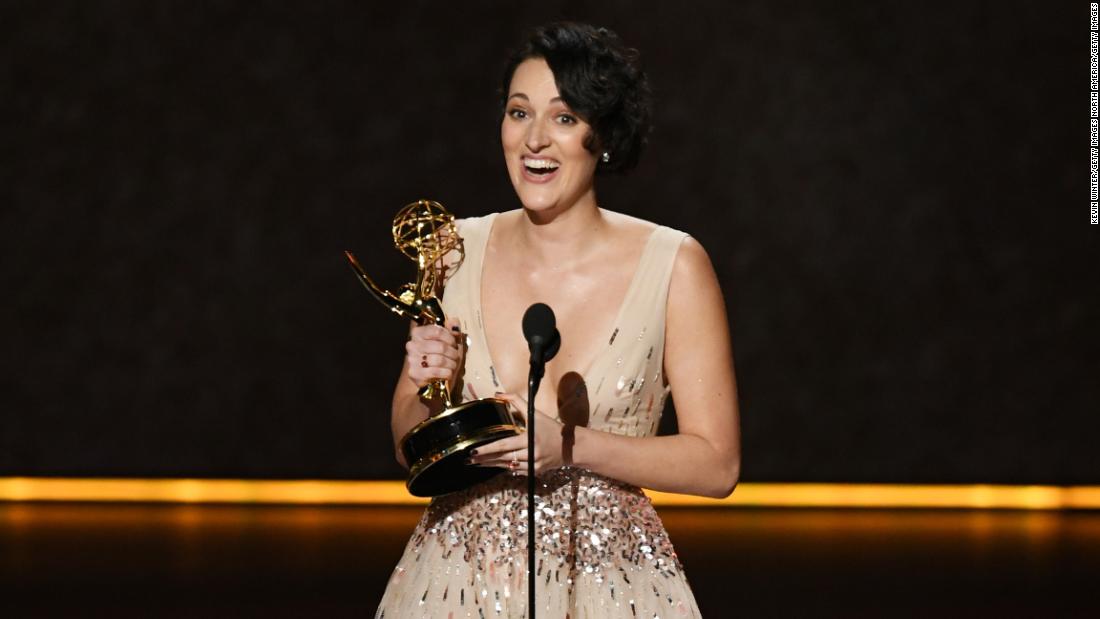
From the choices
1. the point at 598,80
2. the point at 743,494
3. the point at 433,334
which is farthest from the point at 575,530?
the point at 743,494

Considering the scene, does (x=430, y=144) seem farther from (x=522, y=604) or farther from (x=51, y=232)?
(x=522, y=604)

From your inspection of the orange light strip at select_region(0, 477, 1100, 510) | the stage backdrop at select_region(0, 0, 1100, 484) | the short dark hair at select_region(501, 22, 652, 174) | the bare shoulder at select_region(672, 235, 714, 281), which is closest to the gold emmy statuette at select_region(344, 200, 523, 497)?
the short dark hair at select_region(501, 22, 652, 174)

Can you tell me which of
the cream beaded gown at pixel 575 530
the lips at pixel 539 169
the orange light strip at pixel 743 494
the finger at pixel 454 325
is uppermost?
the lips at pixel 539 169

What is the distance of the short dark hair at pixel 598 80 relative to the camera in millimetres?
1849

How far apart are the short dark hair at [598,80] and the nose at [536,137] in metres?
0.05

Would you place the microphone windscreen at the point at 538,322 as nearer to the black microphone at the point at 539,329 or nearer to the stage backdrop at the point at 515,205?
the black microphone at the point at 539,329

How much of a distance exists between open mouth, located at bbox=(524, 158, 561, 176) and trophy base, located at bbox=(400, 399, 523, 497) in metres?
0.36

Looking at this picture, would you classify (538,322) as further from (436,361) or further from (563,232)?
(563,232)

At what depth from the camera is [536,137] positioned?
72.1 inches

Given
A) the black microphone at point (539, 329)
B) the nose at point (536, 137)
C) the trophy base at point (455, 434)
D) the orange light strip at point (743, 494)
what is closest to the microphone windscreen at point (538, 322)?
the black microphone at point (539, 329)

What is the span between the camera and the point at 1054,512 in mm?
6117

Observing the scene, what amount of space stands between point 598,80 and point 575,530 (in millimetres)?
604

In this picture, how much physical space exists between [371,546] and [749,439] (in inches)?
72.9

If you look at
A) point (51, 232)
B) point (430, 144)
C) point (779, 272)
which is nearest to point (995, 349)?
point (779, 272)
